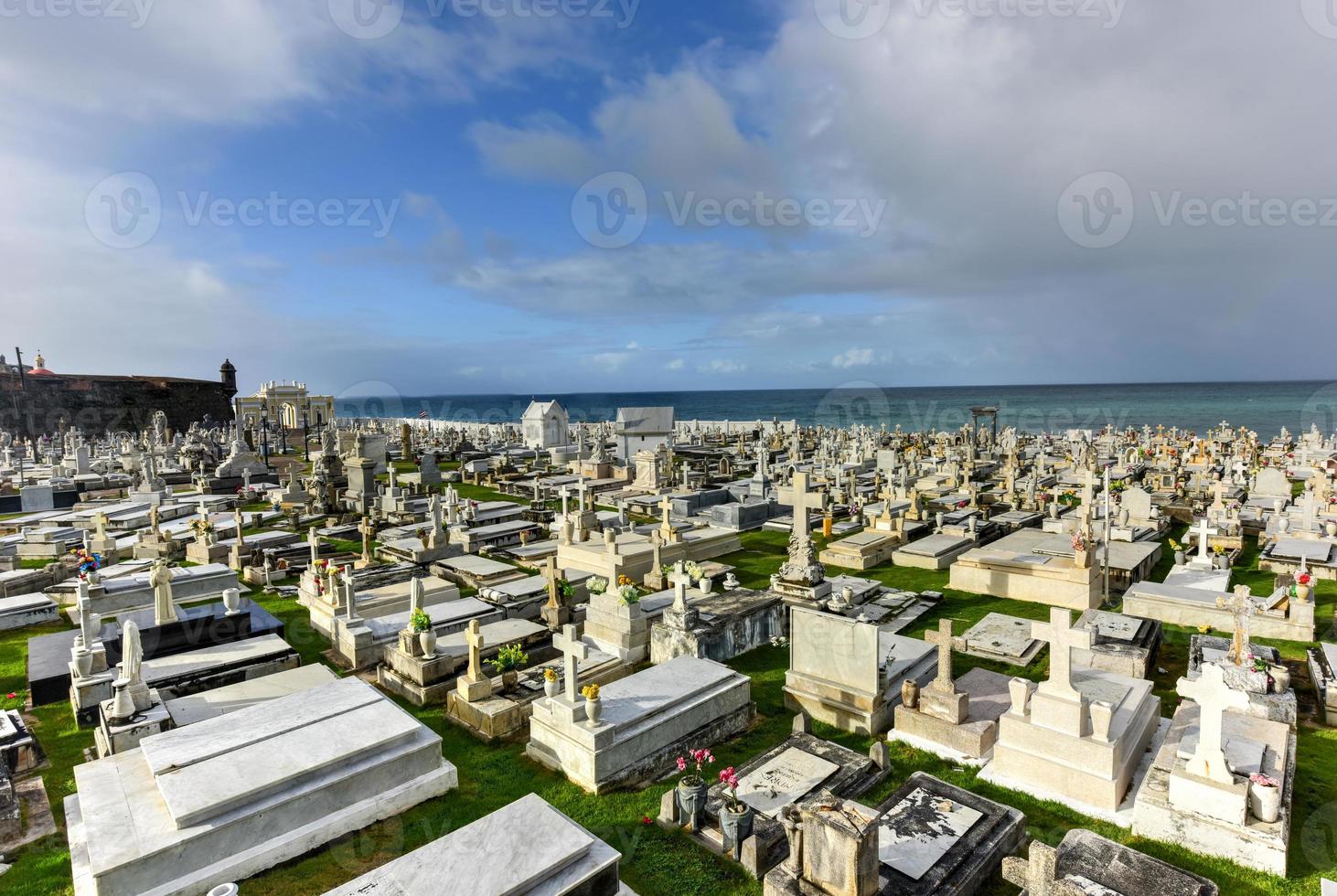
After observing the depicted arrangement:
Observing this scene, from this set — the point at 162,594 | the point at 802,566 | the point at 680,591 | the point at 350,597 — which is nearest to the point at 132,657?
the point at 162,594

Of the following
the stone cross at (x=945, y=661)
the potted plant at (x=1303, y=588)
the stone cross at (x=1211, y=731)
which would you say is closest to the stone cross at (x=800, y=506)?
the stone cross at (x=945, y=661)

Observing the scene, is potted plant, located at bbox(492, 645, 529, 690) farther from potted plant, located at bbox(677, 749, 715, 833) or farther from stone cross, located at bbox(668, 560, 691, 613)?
potted plant, located at bbox(677, 749, 715, 833)

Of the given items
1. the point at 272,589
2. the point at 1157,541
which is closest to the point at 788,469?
the point at 1157,541

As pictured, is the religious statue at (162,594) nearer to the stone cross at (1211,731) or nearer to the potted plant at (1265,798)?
the stone cross at (1211,731)

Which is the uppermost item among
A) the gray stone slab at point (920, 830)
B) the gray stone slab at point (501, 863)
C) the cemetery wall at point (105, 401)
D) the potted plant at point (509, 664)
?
the cemetery wall at point (105, 401)

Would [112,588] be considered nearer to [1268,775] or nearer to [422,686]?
[422,686]

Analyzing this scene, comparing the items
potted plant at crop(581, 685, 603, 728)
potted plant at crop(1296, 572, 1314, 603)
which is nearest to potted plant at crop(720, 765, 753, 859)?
potted plant at crop(581, 685, 603, 728)
